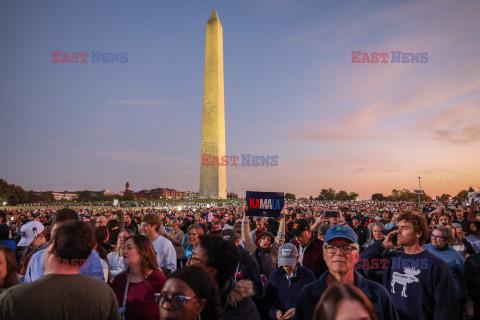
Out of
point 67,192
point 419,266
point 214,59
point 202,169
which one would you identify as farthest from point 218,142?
point 67,192

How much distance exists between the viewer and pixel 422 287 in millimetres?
3039

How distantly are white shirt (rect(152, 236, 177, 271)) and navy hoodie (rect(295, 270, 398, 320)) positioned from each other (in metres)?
2.81

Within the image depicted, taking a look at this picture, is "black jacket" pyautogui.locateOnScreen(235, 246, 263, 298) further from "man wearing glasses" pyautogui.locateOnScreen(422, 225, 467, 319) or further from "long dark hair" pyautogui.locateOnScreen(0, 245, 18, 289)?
"man wearing glasses" pyautogui.locateOnScreen(422, 225, 467, 319)

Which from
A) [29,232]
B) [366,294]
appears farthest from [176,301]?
[29,232]

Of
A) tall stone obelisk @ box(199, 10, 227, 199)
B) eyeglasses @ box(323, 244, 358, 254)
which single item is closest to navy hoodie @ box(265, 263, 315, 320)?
eyeglasses @ box(323, 244, 358, 254)

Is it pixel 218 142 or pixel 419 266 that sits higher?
pixel 218 142

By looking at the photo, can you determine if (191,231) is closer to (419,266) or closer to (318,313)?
(419,266)

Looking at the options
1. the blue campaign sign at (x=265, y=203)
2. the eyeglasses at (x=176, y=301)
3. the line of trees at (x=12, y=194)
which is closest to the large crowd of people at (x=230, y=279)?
the eyeglasses at (x=176, y=301)

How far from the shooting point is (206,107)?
1598 inches

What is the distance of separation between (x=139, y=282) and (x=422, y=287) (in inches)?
100

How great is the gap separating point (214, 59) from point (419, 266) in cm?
3827

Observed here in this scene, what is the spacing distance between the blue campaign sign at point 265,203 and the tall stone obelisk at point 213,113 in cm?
3309

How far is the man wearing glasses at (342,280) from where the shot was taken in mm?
2238

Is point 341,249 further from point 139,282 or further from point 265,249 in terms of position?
point 265,249
